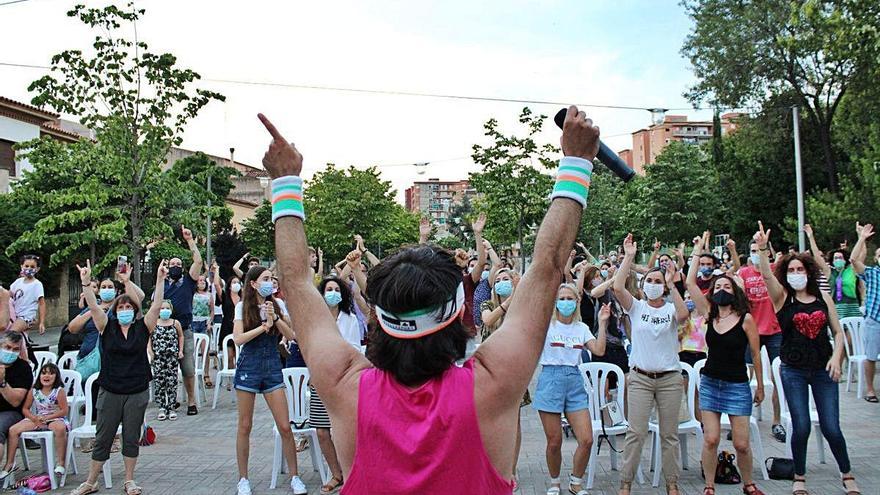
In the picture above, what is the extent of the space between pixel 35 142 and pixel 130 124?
8.29 feet

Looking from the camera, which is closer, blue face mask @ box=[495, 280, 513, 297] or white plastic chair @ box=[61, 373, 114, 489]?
white plastic chair @ box=[61, 373, 114, 489]

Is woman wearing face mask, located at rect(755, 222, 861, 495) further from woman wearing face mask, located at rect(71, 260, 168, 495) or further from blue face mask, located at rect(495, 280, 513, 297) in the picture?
woman wearing face mask, located at rect(71, 260, 168, 495)

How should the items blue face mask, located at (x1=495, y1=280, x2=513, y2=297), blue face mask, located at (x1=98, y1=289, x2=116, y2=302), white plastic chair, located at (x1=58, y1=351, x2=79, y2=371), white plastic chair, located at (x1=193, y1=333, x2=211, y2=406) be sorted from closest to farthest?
blue face mask, located at (x1=495, y1=280, x2=513, y2=297), blue face mask, located at (x1=98, y1=289, x2=116, y2=302), white plastic chair, located at (x1=58, y1=351, x2=79, y2=371), white plastic chair, located at (x1=193, y1=333, x2=211, y2=406)

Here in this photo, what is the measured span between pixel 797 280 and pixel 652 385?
1571 millimetres

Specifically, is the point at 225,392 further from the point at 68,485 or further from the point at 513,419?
the point at 513,419

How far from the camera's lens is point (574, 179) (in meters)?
1.93

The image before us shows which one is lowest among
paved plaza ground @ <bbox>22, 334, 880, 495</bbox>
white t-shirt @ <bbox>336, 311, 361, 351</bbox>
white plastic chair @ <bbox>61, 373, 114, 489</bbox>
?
paved plaza ground @ <bbox>22, 334, 880, 495</bbox>

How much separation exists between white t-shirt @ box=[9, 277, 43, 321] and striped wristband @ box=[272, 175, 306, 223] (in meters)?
9.16

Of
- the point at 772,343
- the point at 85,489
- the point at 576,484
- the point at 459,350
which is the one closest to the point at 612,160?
the point at 459,350

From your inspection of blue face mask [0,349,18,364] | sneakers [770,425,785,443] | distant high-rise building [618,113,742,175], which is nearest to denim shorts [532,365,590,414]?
sneakers [770,425,785,443]

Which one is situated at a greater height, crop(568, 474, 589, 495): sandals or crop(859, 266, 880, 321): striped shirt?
crop(859, 266, 880, 321): striped shirt

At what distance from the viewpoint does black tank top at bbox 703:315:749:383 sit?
6293 mm

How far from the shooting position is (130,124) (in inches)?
620

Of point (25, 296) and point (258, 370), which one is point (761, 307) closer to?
point (258, 370)
